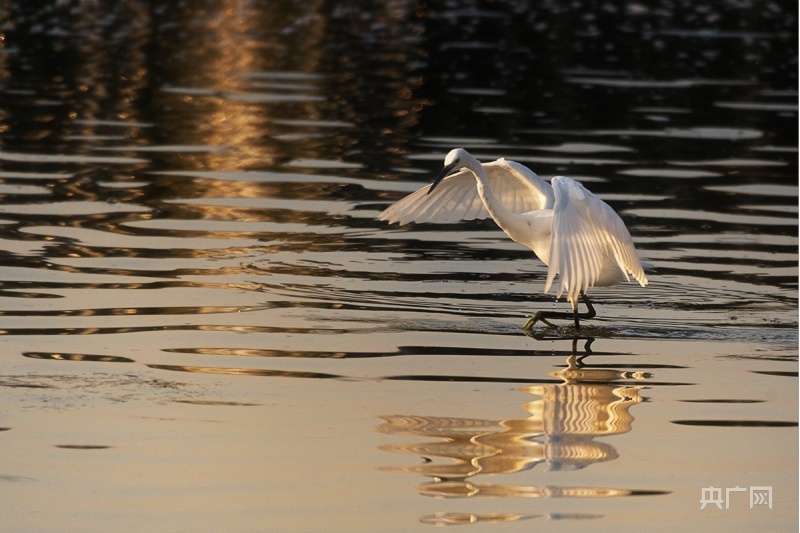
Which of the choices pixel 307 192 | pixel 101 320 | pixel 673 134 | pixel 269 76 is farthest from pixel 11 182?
pixel 269 76

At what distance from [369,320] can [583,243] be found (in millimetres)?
1659

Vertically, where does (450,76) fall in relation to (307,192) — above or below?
above

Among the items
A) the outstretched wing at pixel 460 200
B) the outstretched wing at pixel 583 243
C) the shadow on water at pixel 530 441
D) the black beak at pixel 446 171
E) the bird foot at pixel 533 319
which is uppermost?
the black beak at pixel 446 171

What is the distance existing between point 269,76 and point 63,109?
19.4ft

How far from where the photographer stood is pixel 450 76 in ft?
95.1

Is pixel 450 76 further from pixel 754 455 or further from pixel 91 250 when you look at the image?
pixel 754 455

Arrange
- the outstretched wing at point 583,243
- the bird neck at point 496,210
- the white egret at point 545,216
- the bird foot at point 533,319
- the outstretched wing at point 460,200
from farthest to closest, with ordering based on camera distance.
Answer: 1. the outstretched wing at point 460,200
2. the bird neck at point 496,210
3. the bird foot at point 533,319
4. the white egret at point 545,216
5. the outstretched wing at point 583,243

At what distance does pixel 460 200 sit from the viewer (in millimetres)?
13328

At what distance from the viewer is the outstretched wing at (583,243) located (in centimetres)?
1084

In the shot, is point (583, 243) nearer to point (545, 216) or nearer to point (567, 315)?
point (545, 216)

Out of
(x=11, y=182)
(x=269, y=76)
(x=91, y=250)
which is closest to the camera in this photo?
(x=91, y=250)

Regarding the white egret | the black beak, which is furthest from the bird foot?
the black beak

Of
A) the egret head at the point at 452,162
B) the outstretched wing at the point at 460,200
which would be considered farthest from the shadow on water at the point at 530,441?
the outstretched wing at the point at 460,200

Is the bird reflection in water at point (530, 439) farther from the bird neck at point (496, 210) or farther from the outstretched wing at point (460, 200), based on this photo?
the outstretched wing at point (460, 200)
